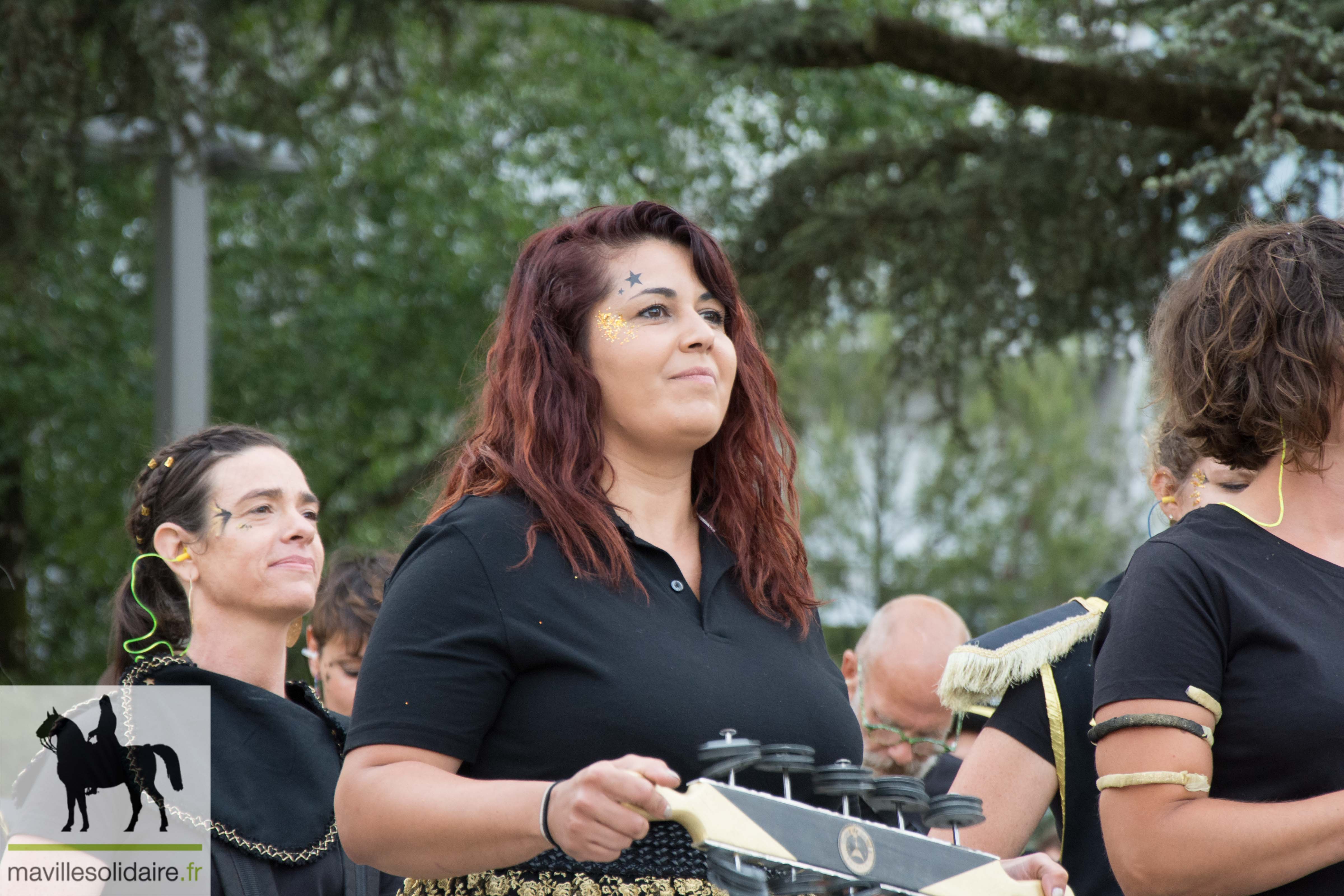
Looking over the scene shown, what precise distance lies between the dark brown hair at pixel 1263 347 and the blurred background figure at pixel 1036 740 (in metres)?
0.43

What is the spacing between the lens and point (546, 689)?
1.98m

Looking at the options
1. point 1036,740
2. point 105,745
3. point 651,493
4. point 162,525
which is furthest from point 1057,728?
point 162,525

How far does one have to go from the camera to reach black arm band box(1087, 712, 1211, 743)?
192 centimetres

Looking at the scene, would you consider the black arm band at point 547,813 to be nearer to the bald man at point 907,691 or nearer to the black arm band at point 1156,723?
the black arm band at point 1156,723

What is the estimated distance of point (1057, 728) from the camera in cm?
263

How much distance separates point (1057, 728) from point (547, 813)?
1290 millimetres

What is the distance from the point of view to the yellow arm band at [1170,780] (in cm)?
191

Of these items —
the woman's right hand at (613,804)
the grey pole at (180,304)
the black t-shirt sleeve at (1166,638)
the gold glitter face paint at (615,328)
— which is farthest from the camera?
the grey pole at (180,304)

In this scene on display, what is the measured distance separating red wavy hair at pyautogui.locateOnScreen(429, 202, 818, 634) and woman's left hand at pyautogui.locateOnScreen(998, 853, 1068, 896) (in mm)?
522

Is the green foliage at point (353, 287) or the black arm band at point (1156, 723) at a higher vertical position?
the green foliage at point (353, 287)

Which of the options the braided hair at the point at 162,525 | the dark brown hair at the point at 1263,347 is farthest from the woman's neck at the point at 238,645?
the dark brown hair at the point at 1263,347

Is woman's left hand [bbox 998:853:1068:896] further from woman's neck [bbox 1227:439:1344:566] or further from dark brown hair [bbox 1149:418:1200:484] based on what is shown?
dark brown hair [bbox 1149:418:1200:484]

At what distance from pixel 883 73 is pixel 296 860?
953 cm

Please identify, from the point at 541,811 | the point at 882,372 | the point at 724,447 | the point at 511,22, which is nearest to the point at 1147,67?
the point at 882,372
